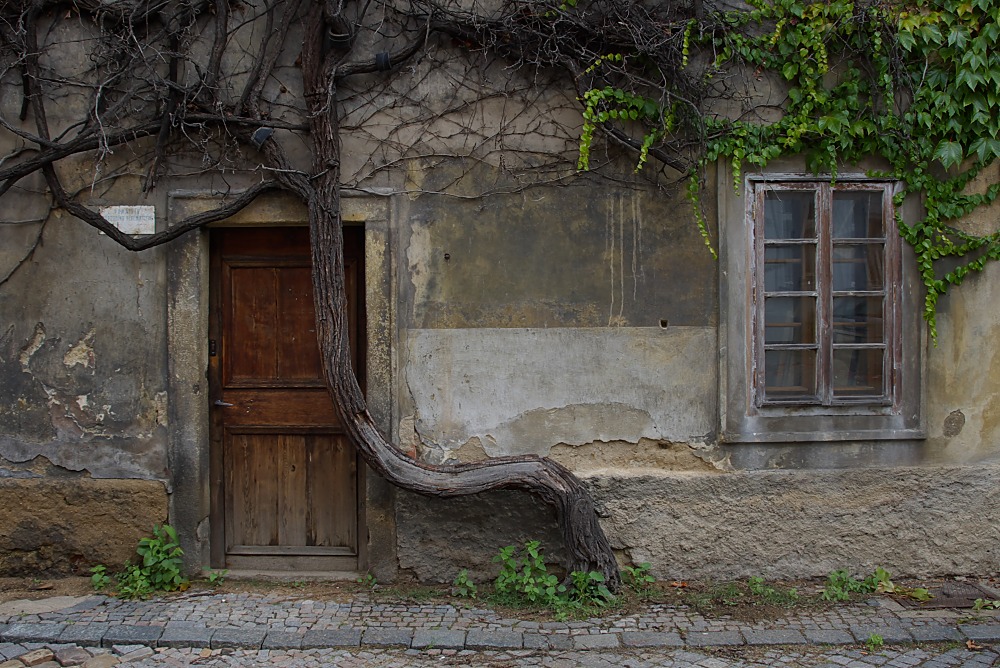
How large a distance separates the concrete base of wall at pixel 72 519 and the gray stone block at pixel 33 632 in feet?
2.07

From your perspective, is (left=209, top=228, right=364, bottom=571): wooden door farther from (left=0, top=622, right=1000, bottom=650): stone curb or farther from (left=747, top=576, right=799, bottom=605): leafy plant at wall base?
(left=747, top=576, right=799, bottom=605): leafy plant at wall base

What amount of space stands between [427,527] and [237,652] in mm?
1234

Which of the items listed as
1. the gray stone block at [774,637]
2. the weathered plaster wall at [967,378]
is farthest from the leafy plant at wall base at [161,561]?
the weathered plaster wall at [967,378]

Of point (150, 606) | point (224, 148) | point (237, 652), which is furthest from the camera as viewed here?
point (224, 148)

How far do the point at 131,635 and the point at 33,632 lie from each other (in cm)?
50

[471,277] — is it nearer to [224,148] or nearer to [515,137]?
[515,137]

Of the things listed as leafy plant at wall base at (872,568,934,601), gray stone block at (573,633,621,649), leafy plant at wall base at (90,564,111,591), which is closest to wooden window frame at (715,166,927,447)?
leafy plant at wall base at (872,568,934,601)

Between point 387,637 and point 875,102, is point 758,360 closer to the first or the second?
point 875,102

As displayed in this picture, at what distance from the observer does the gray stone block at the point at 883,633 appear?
13.8 ft

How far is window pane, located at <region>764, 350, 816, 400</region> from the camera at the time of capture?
5008 mm

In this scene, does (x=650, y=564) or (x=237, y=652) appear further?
(x=650, y=564)

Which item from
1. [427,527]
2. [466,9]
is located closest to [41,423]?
[427,527]

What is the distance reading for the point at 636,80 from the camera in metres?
4.75

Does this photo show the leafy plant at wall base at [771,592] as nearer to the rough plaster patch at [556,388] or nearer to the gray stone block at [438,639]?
the rough plaster patch at [556,388]
